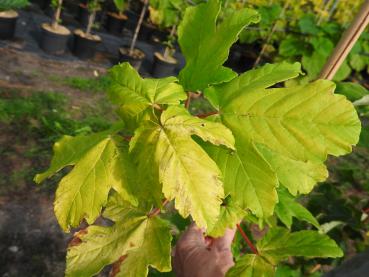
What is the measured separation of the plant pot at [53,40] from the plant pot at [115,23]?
146cm

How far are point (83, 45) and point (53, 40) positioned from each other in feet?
1.34

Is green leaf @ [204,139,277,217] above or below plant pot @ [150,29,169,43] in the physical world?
above

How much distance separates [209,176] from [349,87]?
0.60 m

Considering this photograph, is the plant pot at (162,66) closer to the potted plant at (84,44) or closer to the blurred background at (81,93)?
the blurred background at (81,93)

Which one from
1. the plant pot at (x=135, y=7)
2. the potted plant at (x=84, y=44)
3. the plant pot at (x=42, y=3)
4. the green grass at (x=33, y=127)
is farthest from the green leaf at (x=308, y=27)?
the plant pot at (x=42, y=3)

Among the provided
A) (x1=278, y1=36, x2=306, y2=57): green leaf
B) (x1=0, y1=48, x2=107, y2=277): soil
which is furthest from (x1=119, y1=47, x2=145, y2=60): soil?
(x1=278, y1=36, x2=306, y2=57): green leaf

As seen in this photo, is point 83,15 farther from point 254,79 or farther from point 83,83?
point 254,79

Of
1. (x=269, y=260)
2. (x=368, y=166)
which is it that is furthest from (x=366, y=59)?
(x=269, y=260)

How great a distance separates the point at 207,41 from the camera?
69 cm

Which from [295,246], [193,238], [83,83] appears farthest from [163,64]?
[295,246]

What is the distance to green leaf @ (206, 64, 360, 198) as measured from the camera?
0.57m

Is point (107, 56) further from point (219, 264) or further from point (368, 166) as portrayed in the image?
point (219, 264)

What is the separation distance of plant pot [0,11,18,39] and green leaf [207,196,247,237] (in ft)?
14.4

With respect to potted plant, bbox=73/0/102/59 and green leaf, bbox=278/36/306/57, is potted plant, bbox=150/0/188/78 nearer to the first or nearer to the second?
potted plant, bbox=73/0/102/59
